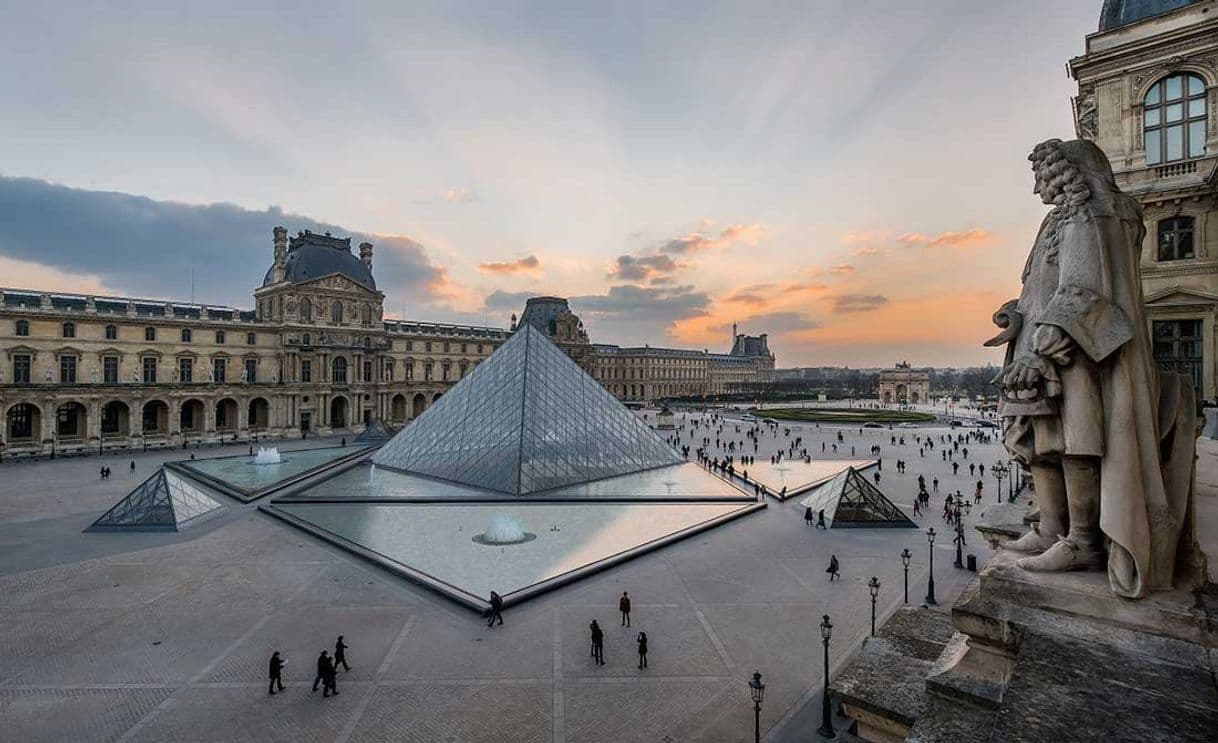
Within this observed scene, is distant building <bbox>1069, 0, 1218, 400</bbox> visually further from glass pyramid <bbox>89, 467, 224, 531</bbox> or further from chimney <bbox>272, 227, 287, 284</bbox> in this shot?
chimney <bbox>272, 227, 287, 284</bbox>

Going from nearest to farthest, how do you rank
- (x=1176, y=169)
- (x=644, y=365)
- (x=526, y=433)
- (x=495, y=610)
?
(x=495, y=610)
(x=1176, y=169)
(x=526, y=433)
(x=644, y=365)

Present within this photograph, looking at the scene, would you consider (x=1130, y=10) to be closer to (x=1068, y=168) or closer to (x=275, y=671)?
(x=1068, y=168)

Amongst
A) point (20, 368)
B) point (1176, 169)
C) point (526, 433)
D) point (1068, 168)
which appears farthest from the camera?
point (20, 368)

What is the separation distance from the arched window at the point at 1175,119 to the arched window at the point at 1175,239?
1.32m

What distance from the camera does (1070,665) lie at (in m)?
2.95

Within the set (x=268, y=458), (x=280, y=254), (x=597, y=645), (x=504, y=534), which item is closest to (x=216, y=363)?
(x=280, y=254)

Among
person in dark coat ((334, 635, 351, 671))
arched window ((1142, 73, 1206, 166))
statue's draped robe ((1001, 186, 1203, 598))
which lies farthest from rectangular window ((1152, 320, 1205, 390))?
person in dark coat ((334, 635, 351, 671))

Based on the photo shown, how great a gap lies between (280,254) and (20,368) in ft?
63.2

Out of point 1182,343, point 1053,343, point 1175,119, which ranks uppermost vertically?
point 1175,119

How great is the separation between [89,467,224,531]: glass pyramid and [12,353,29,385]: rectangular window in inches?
1034

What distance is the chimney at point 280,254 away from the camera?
4975 centimetres

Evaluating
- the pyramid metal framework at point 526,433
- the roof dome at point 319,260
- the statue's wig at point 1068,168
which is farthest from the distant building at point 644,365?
the statue's wig at point 1068,168

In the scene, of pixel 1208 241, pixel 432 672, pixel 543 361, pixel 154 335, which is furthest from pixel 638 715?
pixel 154 335

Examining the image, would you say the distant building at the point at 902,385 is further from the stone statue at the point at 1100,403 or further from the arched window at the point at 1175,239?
the stone statue at the point at 1100,403
